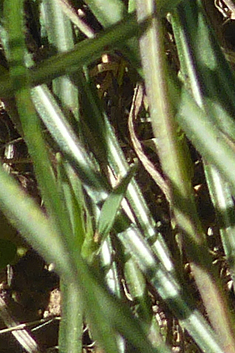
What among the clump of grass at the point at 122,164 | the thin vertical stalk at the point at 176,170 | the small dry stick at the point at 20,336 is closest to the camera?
the clump of grass at the point at 122,164

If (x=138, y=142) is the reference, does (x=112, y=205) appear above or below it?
below

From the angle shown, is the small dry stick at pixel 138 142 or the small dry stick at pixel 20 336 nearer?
the small dry stick at pixel 138 142

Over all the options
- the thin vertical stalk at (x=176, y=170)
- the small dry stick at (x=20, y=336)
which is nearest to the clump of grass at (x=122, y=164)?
the thin vertical stalk at (x=176, y=170)

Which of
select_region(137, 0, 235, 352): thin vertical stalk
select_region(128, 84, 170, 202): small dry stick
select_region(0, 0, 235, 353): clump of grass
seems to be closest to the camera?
select_region(0, 0, 235, 353): clump of grass

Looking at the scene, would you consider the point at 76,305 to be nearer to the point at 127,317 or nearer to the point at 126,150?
the point at 127,317

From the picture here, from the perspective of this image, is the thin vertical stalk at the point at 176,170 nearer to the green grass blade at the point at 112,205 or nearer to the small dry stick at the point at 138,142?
the green grass blade at the point at 112,205

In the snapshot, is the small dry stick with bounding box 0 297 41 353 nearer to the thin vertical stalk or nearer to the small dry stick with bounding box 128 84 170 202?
the small dry stick with bounding box 128 84 170 202

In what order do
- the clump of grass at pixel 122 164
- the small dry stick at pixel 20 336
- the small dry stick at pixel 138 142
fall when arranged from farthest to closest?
the small dry stick at pixel 20 336
the small dry stick at pixel 138 142
the clump of grass at pixel 122 164

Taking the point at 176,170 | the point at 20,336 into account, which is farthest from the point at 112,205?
the point at 20,336

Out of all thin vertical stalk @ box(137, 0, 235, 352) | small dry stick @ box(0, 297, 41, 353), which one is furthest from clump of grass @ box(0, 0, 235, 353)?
small dry stick @ box(0, 297, 41, 353)

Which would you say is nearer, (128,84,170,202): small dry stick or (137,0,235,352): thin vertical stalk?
(137,0,235,352): thin vertical stalk

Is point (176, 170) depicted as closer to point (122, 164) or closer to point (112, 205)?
point (112, 205)

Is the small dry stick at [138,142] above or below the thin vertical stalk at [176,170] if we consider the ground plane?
above
